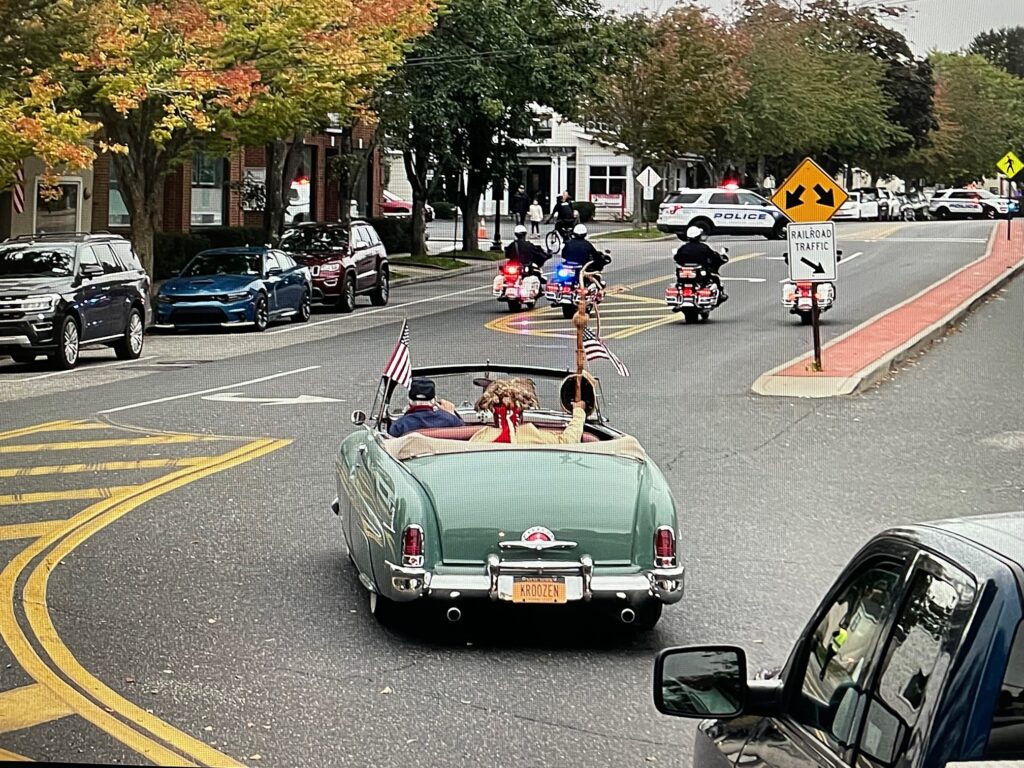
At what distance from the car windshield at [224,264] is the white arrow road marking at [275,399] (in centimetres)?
1105

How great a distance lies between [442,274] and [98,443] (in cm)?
2856

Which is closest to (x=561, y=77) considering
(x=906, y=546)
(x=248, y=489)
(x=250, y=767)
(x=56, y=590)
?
(x=248, y=489)

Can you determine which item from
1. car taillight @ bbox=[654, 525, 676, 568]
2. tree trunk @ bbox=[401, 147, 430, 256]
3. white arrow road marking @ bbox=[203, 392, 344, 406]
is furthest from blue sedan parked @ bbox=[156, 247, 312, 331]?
car taillight @ bbox=[654, 525, 676, 568]

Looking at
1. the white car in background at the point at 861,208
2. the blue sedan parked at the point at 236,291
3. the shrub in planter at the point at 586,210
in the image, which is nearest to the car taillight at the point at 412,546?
the blue sedan parked at the point at 236,291

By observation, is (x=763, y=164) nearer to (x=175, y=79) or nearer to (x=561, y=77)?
(x=561, y=77)

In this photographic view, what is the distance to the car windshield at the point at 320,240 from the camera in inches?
1357

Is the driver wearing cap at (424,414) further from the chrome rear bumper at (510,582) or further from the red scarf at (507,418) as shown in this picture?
the chrome rear bumper at (510,582)

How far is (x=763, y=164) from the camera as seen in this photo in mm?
70750

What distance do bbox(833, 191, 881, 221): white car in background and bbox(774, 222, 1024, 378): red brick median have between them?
81.8ft

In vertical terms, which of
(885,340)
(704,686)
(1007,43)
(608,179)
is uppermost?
(608,179)

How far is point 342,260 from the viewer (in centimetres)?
3400

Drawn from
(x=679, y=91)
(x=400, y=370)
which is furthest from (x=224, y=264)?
(x=679, y=91)

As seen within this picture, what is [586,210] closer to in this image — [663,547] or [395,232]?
[395,232]

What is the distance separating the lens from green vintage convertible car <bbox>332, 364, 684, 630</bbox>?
27.4ft
